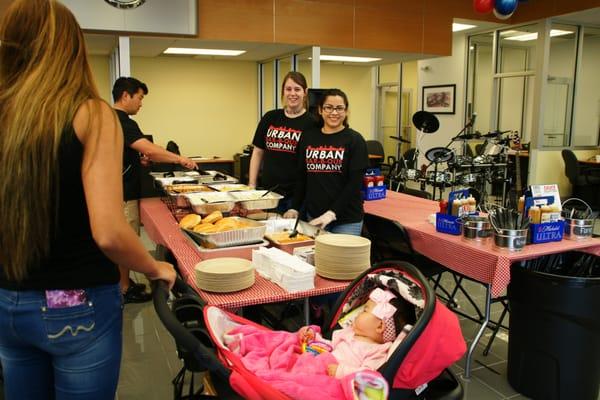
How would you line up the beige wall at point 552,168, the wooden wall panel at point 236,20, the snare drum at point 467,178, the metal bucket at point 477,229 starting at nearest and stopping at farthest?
the metal bucket at point 477,229 < the wooden wall panel at point 236,20 < the snare drum at point 467,178 < the beige wall at point 552,168

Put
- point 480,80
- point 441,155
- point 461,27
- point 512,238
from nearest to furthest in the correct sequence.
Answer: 1. point 512,238
2. point 441,155
3. point 461,27
4. point 480,80

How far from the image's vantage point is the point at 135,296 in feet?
13.0

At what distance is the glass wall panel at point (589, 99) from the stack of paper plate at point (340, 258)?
Result: 8.20m

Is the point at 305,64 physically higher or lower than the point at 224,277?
higher

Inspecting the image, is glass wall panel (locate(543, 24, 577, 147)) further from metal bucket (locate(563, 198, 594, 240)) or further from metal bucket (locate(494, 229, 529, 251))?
metal bucket (locate(494, 229, 529, 251))

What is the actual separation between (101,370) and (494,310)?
3310 millimetres

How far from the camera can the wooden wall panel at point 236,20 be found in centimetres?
591

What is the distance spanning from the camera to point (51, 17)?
3.59 ft

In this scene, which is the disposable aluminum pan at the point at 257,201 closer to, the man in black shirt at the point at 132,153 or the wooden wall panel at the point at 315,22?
the man in black shirt at the point at 132,153

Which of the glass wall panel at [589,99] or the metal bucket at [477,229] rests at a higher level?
the glass wall panel at [589,99]

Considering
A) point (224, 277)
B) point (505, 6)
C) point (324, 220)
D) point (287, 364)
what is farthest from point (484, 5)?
point (287, 364)

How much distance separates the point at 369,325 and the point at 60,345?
96 cm

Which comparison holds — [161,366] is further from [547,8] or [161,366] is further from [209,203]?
[547,8]

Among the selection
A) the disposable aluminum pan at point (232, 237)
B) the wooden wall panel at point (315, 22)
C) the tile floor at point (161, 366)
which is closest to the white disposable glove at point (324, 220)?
the disposable aluminum pan at point (232, 237)
